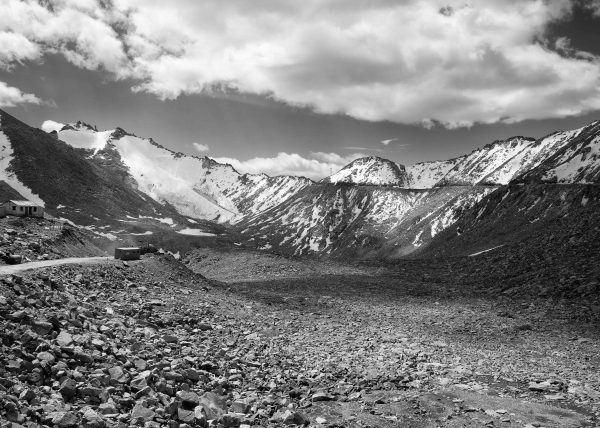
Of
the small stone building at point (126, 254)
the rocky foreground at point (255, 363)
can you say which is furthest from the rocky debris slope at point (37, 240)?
the rocky foreground at point (255, 363)

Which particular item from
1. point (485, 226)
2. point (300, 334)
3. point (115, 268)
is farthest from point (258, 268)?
point (485, 226)

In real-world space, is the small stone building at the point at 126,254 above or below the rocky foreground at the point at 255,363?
above

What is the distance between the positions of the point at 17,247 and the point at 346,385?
101 feet

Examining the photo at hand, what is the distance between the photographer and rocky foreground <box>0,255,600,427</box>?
14461 mm

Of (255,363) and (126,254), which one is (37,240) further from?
(255,363)

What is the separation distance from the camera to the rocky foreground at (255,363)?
47.4 ft

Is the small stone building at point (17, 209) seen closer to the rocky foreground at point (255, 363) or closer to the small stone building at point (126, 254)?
the small stone building at point (126, 254)

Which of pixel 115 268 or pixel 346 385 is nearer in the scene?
pixel 346 385

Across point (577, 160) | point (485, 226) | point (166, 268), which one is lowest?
point (166, 268)

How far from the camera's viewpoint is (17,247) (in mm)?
35812

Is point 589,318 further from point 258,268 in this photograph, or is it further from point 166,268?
point 258,268

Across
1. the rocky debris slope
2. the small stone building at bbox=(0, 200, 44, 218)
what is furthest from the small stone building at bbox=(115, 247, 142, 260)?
the small stone building at bbox=(0, 200, 44, 218)

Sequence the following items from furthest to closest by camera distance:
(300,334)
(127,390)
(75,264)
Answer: (75,264)
(300,334)
(127,390)

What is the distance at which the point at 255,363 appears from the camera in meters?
21.1
